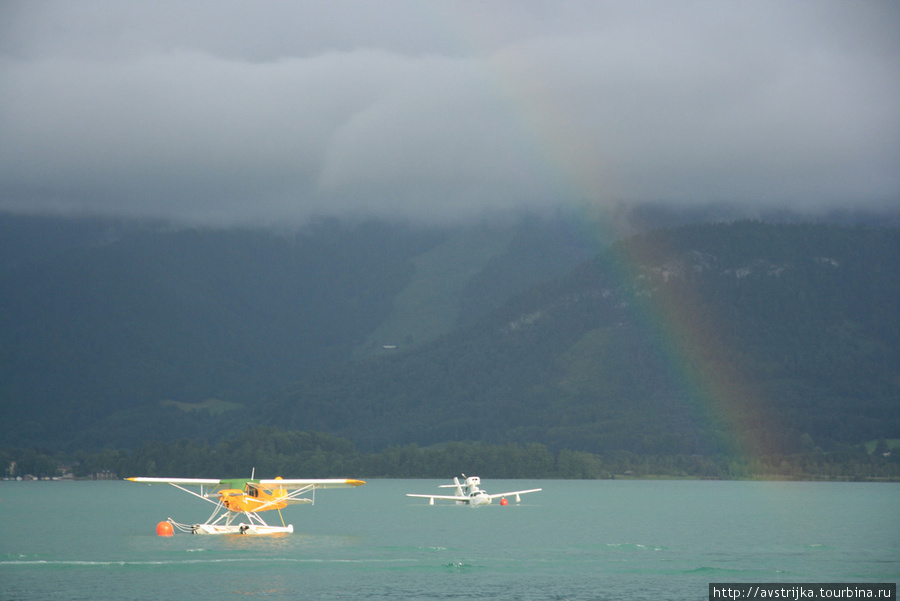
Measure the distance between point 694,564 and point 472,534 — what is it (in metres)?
36.4

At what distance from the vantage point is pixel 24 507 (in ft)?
639

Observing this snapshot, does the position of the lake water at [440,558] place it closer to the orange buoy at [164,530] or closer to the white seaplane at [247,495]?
the white seaplane at [247,495]

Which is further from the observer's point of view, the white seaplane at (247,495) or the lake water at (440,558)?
the white seaplane at (247,495)

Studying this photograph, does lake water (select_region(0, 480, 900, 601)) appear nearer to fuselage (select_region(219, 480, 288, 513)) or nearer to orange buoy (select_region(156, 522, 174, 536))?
orange buoy (select_region(156, 522, 174, 536))

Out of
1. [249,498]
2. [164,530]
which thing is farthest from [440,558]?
[164,530]

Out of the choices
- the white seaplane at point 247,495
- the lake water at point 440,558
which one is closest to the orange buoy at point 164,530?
the lake water at point 440,558

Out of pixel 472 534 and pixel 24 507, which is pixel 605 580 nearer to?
pixel 472 534

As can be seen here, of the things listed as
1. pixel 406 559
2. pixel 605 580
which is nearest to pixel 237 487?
pixel 406 559

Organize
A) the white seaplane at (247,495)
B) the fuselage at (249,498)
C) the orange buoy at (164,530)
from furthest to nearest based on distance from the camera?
the orange buoy at (164,530)
the fuselage at (249,498)
the white seaplane at (247,495)

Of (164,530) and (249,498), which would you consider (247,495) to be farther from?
(164,530)

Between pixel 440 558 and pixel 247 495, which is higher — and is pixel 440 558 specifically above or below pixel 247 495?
below

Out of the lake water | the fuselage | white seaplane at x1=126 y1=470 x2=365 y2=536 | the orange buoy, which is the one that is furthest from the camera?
the orange buoy

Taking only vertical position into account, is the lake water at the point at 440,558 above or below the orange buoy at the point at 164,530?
below

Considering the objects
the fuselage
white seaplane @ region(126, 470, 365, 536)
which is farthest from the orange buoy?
the fuselage
